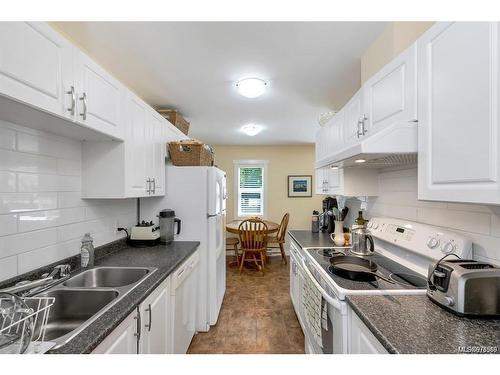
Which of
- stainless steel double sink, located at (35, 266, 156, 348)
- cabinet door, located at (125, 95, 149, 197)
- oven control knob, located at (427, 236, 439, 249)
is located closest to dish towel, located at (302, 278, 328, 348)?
oven control knob, located at (427, 236, 439, 249)

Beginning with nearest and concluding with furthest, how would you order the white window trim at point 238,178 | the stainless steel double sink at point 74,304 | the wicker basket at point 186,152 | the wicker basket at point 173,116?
the stainless steel double sink at point 74,304 → the wicker basket at point 186,152 → the wicker basket at point 173,116 → the white window trim at point 238,178

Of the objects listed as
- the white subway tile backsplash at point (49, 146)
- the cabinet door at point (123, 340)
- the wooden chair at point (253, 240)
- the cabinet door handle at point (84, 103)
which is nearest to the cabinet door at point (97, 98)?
the cabinet door handle at point (84, 103)

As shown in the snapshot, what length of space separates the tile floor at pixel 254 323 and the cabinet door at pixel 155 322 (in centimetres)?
75

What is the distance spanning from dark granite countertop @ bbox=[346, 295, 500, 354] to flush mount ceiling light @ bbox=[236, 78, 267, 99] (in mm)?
1868

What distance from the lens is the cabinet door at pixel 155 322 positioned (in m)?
1.20

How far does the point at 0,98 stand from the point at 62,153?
0.72 m

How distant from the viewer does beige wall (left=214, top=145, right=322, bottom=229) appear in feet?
17.4

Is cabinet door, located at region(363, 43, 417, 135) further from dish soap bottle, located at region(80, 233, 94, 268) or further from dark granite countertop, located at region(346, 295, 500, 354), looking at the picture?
dish soap bottle, located at region(80, 233, 94, 268)

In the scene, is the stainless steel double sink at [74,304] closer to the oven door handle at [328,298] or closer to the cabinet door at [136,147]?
the cabinet door at [136,147]

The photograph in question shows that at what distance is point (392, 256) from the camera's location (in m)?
1.73

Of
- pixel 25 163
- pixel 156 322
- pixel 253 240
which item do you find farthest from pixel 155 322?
pixel 253 240

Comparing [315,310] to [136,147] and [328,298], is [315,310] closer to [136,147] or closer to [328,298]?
[328,298]

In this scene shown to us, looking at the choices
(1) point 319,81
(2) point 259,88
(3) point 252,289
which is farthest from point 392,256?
(3) point 252,289

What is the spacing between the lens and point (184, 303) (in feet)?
6.32
